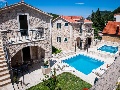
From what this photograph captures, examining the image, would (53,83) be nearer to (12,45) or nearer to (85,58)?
(12,45)

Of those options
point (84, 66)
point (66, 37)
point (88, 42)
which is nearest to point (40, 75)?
point (84, 66)

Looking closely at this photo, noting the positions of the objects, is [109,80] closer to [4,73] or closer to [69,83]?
[69,83]

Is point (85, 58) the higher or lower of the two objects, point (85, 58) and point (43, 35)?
the lower

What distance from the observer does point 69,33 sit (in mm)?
30953

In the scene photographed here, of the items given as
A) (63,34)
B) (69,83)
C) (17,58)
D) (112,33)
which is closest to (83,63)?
(63,34)

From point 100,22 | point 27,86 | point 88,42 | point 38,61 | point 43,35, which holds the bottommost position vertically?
point 27,86

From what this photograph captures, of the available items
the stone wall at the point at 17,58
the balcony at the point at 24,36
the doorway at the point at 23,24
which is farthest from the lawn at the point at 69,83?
the doorway at the point at 23,24

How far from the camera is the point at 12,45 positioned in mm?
16016

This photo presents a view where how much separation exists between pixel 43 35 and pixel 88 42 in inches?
766

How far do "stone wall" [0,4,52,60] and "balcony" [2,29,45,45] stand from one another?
0.40 metres

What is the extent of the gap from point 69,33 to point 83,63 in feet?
27.8

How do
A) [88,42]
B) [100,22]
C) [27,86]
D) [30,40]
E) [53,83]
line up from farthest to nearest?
[100,22] → [88,42] → [30,40] → [27,86] → [53,83]

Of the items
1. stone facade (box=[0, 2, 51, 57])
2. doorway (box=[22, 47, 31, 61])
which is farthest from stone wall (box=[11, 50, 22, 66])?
stone facade (box=[0, 2, 51, 57])

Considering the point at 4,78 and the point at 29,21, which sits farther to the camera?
the point at 29,21
